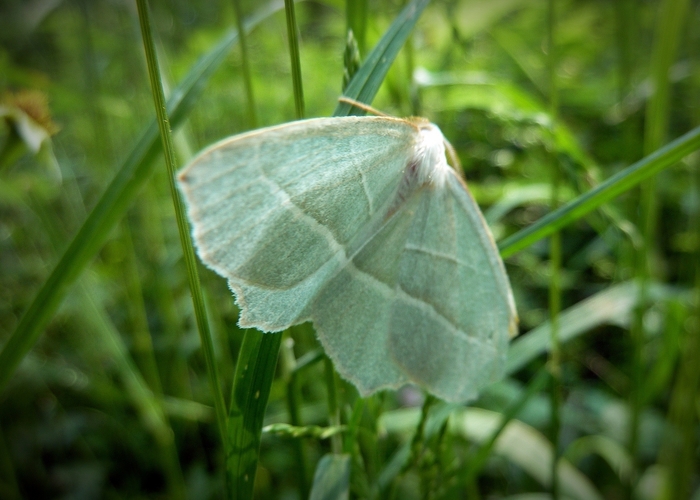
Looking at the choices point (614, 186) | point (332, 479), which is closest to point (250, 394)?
point (332, 479)

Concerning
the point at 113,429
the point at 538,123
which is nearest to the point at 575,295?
the point at 538,123

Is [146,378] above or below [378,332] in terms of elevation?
below

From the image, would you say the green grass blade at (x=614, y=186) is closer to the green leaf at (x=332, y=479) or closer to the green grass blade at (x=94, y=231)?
the green leaf at (x=332, y=479)

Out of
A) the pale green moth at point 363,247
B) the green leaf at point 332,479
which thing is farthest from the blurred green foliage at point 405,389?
the pale green moth at point 363,247

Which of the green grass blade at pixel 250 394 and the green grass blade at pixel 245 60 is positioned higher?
the green grass blade at pixel 245 60

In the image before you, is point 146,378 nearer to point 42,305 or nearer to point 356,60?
point 42,305

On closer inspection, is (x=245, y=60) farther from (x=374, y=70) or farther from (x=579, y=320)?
(x=579, y=320)
